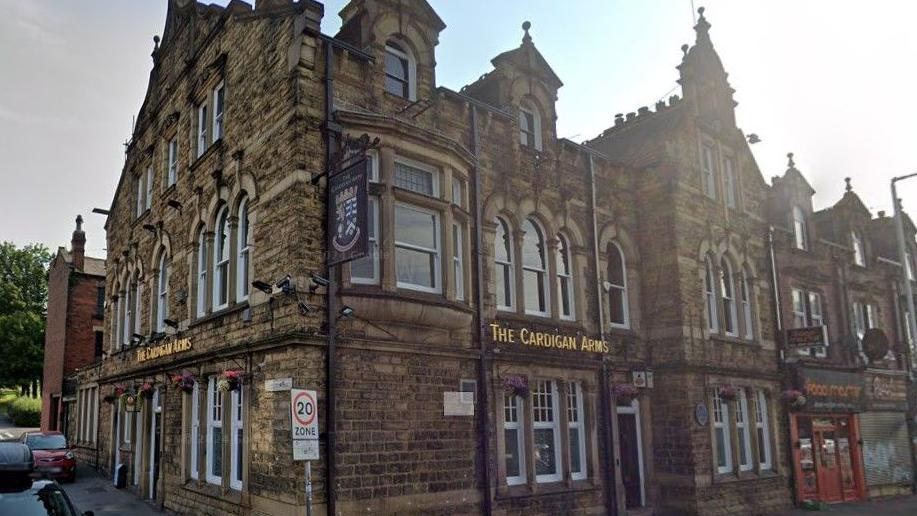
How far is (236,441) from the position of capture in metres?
13.7

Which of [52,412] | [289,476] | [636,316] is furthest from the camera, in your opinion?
[52,412]

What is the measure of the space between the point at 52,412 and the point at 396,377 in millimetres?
28923

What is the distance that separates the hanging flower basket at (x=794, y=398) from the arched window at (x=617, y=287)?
6.30m

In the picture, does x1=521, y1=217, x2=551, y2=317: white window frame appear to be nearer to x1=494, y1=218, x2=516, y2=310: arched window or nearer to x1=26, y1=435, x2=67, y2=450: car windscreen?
x1=494, y1=218, x2=516, y2=310: arched window

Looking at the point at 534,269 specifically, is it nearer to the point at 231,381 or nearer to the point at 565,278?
the point at 565,278

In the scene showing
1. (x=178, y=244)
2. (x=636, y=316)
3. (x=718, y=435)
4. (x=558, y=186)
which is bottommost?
(x=718, y=435)

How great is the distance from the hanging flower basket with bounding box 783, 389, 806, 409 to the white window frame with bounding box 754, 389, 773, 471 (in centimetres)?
68

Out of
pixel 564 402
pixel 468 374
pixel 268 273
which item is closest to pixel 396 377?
pixel 468 374

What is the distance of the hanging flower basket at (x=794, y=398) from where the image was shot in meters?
21.1

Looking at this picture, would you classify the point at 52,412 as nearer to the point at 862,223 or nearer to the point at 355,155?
the point at 355,155

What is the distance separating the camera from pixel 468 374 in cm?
1409

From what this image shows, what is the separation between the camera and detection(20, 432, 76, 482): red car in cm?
2041

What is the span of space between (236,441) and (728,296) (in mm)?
14098

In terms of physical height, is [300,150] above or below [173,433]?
above
